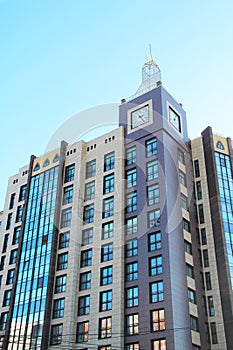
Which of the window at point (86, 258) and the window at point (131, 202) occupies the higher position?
the window at point (131, 202)

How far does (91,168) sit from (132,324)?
80.1 feet

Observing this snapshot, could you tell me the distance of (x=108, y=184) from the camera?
60.8 metres

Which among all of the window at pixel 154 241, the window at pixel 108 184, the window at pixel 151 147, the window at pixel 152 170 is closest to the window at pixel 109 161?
the window at pixel 108 184

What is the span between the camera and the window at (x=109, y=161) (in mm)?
61869

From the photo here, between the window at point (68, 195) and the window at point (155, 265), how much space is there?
17667 mm

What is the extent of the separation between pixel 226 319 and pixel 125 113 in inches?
1263

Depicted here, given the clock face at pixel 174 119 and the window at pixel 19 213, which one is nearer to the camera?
the clock face at pixel 174 119

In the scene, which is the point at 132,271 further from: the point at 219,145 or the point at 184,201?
the point at 219,145

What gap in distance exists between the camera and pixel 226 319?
160ft

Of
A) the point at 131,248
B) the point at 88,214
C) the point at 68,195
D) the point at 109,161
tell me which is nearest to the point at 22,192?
the point at 68,195

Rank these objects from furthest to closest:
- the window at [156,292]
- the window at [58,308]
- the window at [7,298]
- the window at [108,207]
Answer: the window at [7,298] → the window at [108,207] → the window at [58,308] → the window at [156,292]

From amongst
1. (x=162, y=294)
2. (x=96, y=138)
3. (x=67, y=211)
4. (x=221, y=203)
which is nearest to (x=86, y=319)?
(x=162, y=294)

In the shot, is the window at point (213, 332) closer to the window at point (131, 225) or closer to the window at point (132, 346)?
the window at point (132, 346)

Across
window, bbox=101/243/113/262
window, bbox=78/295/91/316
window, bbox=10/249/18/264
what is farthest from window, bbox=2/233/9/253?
window, bbox=101/243/113/262
